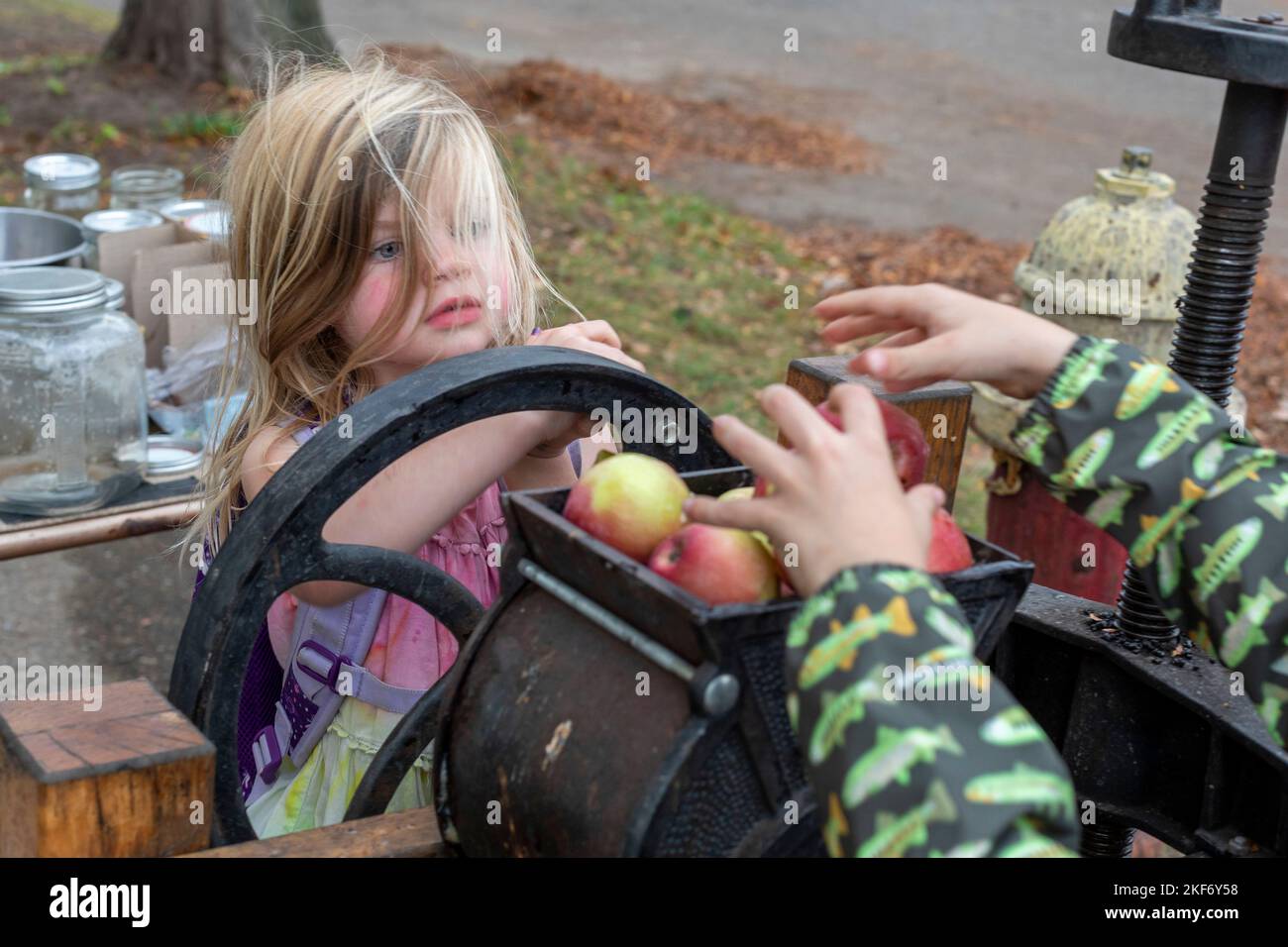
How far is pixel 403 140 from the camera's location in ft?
6.26

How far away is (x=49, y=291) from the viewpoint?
102 inches

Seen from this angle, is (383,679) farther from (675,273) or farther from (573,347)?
(675,273)

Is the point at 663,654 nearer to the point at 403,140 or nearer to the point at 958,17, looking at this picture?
the point at 403,140

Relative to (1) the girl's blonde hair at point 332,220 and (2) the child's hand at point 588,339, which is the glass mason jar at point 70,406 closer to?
(1) the girl's blonde hair at point 332,220

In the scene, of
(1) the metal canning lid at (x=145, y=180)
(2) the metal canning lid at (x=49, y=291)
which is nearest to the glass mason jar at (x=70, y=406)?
(2) the metal canning lid at (x=49, y=291)

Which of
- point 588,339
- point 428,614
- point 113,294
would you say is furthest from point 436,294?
point 113,294

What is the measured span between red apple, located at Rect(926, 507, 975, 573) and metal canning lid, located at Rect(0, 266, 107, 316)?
1.90 metres

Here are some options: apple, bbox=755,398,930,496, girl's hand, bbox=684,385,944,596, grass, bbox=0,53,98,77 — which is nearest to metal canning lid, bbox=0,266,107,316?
apple, bbox=755,398,930,496

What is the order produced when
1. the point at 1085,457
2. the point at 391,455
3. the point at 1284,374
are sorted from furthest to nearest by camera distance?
the point at 1284,374 → the point at 391,455 → the point at 1085,457

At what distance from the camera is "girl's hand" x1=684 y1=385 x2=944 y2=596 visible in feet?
3.57

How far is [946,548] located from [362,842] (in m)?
0.65

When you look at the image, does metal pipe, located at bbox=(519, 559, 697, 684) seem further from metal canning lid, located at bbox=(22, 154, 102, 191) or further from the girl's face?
metal canning lid, located at bbox=(22, 154, 102, 191)
